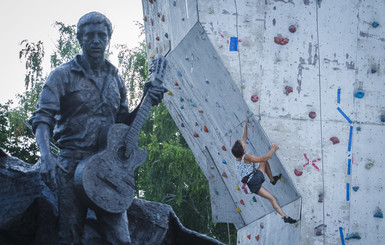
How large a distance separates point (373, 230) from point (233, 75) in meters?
2.60

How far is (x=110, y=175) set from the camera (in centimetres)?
523

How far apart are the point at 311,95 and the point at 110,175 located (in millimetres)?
3717

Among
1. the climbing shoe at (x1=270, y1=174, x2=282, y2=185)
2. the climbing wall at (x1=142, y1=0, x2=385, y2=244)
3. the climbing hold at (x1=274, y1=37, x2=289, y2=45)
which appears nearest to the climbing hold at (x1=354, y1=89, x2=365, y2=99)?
the climbing wall at (x1=142, y1=0, x2=385, y2=244)

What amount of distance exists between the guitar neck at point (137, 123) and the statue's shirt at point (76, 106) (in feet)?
0.67

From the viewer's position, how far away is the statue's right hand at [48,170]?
4.93 metres

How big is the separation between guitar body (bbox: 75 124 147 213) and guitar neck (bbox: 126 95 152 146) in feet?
0.13

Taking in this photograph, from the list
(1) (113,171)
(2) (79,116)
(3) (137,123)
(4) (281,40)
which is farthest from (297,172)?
(2) (79,116)

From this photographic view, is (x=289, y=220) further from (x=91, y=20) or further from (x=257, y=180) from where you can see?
(x=91, y=20)

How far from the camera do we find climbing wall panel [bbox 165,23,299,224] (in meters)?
8.22

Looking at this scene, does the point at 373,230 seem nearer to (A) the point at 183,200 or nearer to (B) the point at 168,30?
(B) the point at 168,30

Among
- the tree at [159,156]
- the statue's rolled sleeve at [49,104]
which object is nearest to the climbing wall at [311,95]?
the statue's rolled sleeve at [49,104]

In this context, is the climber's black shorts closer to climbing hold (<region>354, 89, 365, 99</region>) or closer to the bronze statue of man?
climbing hold (<region>354, 89, 365, 99</region>)

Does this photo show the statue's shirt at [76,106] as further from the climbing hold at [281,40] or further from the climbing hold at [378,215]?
the climbing hold at [378,215]

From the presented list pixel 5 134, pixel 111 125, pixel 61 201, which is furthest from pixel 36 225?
pixel 5 134
